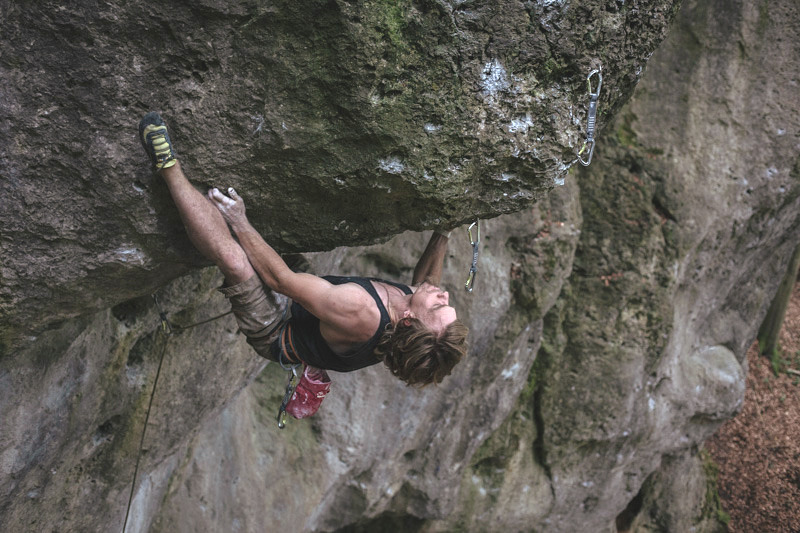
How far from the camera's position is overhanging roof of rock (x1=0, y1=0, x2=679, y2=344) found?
2.66m

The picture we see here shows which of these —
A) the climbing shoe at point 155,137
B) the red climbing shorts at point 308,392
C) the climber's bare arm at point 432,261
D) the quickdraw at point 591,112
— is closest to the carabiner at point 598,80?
the quickdraw at point 591,112

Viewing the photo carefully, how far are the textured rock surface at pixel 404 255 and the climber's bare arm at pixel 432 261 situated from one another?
46 centimetres

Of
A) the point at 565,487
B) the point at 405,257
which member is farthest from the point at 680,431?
the point at 405,257

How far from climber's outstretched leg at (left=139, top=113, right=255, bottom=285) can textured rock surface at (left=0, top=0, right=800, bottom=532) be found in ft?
0.32

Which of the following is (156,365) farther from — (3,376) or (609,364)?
(609,364)

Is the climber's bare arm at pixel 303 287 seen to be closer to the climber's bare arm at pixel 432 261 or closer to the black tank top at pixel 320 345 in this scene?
the black tank top at pixel 320 345

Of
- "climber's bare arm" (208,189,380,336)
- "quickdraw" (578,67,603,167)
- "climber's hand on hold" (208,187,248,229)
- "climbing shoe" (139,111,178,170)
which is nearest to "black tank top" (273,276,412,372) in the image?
"climber's bare arm" (208,189,380,336)

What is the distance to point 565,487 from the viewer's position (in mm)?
7594

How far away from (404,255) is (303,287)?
2.54 m

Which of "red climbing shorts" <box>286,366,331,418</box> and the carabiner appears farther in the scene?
"red climbing shorts" <box>286,366,331,418</box>

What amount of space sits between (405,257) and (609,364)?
255 cm

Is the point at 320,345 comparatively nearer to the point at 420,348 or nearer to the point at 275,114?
the point at 420,348

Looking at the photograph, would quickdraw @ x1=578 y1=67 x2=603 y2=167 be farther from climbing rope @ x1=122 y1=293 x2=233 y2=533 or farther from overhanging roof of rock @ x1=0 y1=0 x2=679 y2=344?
climbing rope @ x1=122 y1=293 x2=233 y2=533

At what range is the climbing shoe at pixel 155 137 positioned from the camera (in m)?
2.73
